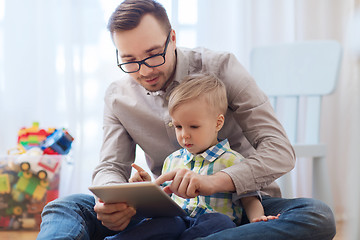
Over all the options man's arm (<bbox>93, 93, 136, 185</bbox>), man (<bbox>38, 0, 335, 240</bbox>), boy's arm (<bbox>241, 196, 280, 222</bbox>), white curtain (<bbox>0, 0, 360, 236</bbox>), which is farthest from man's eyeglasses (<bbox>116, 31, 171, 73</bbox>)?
white curtain (<bbox>0, 0, 360, 236</bbox>)

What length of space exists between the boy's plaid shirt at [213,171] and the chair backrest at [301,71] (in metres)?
0.83

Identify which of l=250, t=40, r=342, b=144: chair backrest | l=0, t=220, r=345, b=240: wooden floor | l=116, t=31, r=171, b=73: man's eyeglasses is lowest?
l=0, t=220, r=345, b=240: wooden floor

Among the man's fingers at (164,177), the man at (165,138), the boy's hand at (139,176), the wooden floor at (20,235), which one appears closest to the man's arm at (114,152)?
the man at (165,138)

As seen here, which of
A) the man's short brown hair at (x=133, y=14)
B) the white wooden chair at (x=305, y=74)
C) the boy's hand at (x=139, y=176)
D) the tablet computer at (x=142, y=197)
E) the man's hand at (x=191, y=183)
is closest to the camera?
the tablet computer at (x=142, y=197)

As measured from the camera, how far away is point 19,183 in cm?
208

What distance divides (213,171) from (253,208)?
14 centimetres

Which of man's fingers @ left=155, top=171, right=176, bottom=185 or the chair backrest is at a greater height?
the chair backrest

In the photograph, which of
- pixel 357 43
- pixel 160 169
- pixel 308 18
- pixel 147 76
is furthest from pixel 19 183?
pixel 357 43

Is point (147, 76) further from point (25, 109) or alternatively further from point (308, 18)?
point (308, 18)

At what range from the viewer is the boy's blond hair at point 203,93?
1.21 meters

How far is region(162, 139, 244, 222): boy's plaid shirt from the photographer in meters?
1.21

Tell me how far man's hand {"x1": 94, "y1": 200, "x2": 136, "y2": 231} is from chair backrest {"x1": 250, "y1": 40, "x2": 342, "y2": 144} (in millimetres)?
1048

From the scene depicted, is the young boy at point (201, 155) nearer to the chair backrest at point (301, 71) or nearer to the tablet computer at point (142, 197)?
the tablet computer at point (142, 197)

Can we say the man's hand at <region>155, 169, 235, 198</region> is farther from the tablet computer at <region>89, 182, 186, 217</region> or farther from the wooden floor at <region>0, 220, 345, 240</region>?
the wooden floor at <region>0, 220, 345, 240</region>
